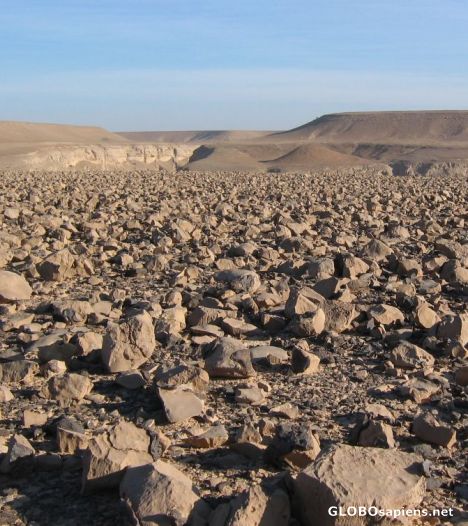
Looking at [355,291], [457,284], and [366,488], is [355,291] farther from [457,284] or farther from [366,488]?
[366,488]

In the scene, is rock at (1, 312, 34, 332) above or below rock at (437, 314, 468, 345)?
below

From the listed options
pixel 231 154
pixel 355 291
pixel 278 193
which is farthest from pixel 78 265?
pixel 231 154

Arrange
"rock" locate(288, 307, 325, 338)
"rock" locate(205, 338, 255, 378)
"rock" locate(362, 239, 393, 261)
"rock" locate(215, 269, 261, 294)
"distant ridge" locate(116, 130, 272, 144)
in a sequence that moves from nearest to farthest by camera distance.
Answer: "rock" locate(205, 338, 255, 378) → "rock" locate(288, 307, 325, 338) → "rock" locate(215, 269, 261, 294) → "rock" locate(362, 239, 393, 261) → "distant ridge" locate(116, 130, 272, 144)

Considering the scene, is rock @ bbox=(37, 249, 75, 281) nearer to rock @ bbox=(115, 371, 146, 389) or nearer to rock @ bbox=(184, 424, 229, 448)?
rock @ bbox=(115, 371, 146, 389)

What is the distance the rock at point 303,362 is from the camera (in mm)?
3633

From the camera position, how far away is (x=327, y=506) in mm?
2135

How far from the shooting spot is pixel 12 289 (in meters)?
5.05

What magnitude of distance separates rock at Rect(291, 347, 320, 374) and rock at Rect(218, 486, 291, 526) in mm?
1444

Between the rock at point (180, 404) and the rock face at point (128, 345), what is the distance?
0.51 meters

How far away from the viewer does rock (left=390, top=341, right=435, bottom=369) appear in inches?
146

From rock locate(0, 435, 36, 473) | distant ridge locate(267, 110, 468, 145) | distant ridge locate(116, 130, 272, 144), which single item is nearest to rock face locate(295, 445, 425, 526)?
rock locate(0, 435, 36, 473)

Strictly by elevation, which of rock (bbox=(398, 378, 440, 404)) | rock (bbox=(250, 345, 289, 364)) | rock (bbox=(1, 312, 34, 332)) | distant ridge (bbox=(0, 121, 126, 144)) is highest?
distant ridge (bbox=(0, 121, 126, 144))

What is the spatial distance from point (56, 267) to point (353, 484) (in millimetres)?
4056

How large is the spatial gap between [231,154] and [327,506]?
41.8m
